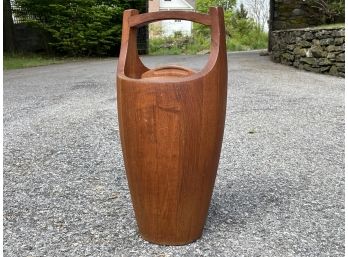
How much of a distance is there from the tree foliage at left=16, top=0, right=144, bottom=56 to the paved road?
351 inches

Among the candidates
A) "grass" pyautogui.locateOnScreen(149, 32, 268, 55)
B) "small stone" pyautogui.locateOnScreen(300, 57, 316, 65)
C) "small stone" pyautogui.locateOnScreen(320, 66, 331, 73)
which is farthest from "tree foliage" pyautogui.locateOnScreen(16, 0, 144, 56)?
"small stone" pyautogui.locateOnScreen(320, 66, 331, 73)

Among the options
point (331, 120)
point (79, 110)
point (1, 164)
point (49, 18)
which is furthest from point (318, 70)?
point (49, 18)

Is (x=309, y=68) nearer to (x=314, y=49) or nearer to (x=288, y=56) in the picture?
(x=314, y=49)

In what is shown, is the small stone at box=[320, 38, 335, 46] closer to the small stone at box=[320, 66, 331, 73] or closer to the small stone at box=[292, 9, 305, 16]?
the small stone at box=[320, 66, 331, 73]

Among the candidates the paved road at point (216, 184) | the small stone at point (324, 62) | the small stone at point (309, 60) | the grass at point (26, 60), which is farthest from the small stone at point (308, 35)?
the grass at point (26, 60)

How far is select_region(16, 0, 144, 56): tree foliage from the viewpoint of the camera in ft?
52.2

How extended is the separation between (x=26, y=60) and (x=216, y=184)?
12.1m

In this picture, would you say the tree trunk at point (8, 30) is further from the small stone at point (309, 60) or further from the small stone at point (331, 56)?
the small stone at point (331, 56)

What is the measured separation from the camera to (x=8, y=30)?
15984 millimetres

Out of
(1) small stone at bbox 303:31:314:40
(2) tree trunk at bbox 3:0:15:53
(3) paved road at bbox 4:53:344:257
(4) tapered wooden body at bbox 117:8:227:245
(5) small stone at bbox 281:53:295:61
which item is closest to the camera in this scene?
(4) tapered wooden body at bbox 117:8:227:245

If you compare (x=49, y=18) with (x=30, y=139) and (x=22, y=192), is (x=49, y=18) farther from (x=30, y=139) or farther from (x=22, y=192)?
(x=22, y=192)

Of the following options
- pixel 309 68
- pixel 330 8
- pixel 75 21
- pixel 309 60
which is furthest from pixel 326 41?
pixel 75 21

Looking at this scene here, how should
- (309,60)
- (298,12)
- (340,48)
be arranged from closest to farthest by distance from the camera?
(340,48), (309,60), (298,12)

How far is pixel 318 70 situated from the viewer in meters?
10.4
